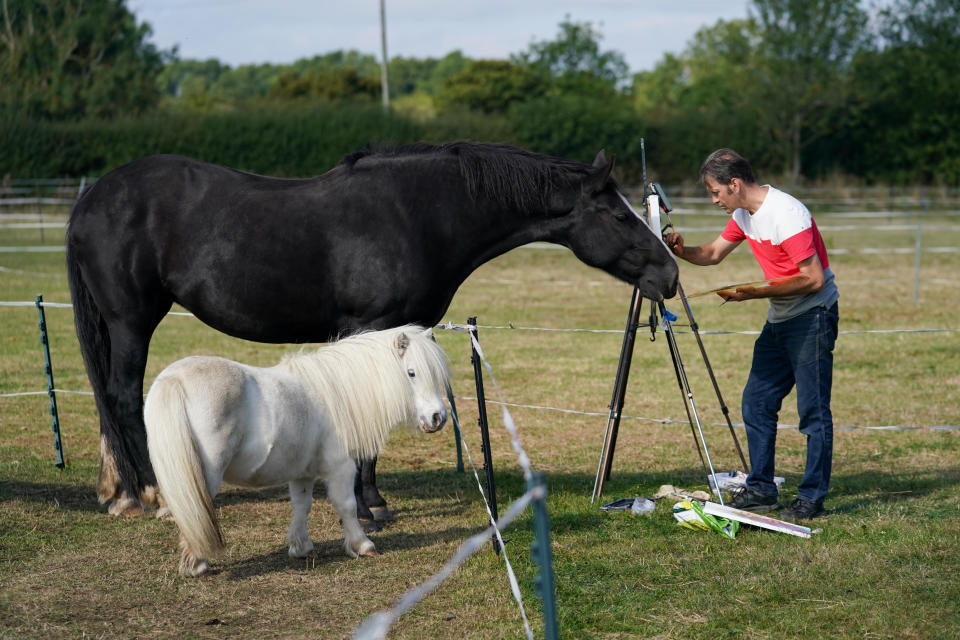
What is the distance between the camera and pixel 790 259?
5039 millimetres

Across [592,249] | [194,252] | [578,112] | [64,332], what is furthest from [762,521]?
[578,112]

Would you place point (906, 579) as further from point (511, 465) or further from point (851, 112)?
point (851, 112)

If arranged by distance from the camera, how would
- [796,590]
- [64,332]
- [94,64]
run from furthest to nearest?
[94,64] < [64,332] < [796,590]

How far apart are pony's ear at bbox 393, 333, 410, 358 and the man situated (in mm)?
1846

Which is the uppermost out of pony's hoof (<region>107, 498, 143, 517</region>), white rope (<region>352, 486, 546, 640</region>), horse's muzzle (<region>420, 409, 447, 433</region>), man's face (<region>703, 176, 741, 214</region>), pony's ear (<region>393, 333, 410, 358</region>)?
man's face (<region>703, 176, 741, 214</region>)

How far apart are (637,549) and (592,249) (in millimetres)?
1730

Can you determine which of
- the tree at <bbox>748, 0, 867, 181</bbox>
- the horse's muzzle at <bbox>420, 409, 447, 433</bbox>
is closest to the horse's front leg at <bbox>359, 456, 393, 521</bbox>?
the horse's muzzle at <bbox>420, 409, 447, 433</bbox>

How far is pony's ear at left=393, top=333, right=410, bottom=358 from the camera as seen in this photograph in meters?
4.50

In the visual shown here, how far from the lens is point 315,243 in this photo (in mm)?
5258

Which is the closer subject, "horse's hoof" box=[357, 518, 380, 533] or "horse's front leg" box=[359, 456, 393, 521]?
"horse's hoof" box=[357, 518, 380, 533]

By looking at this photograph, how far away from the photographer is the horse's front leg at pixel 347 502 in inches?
178

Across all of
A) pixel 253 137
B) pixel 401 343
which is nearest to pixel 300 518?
pixel 401 343

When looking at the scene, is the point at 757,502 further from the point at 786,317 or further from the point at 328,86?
the point at 328,86

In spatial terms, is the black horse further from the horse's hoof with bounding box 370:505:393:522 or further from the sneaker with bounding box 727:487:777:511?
the sneaker with bounding box 727:487:777:511
